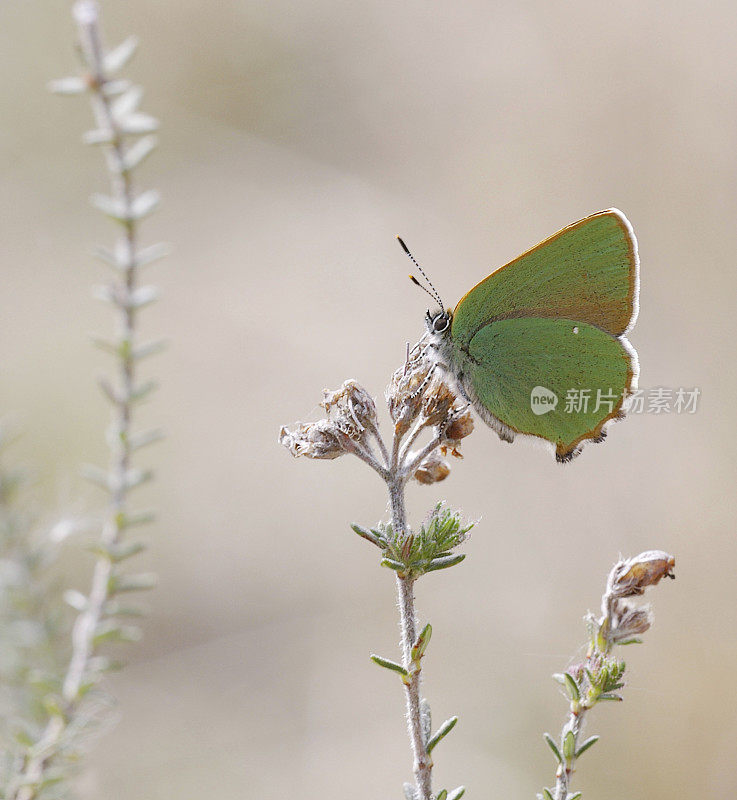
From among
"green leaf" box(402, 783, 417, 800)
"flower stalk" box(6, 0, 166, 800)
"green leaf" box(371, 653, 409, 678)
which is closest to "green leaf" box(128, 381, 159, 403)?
"flower stalk" box(6, 0, 166, 800)

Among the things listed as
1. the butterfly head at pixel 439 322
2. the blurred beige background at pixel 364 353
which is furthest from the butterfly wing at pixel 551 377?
the blurred beige background at pixel 364 353

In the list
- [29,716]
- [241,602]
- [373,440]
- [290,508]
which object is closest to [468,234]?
[290,508]

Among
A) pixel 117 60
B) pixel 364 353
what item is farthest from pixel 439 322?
pixel 364 353

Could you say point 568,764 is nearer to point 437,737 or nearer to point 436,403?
point 437,737

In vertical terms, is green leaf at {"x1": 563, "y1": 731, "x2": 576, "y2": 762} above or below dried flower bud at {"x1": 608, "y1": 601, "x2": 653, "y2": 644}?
below

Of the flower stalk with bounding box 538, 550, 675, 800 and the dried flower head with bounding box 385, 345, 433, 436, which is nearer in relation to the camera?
the flower stalk with bounding box 538, 550, 675, 800

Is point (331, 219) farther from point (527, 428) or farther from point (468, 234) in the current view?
point (527, 428)

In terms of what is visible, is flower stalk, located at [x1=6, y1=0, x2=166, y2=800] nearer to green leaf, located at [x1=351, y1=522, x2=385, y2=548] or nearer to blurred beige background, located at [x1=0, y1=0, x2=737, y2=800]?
green leaf, located at [x1=351, y1=522, x2=385, y2=548]

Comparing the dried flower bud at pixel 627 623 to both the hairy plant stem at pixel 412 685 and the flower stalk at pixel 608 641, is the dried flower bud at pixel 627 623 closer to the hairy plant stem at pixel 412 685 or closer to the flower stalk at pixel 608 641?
the flower stalk at pixel 608 641
